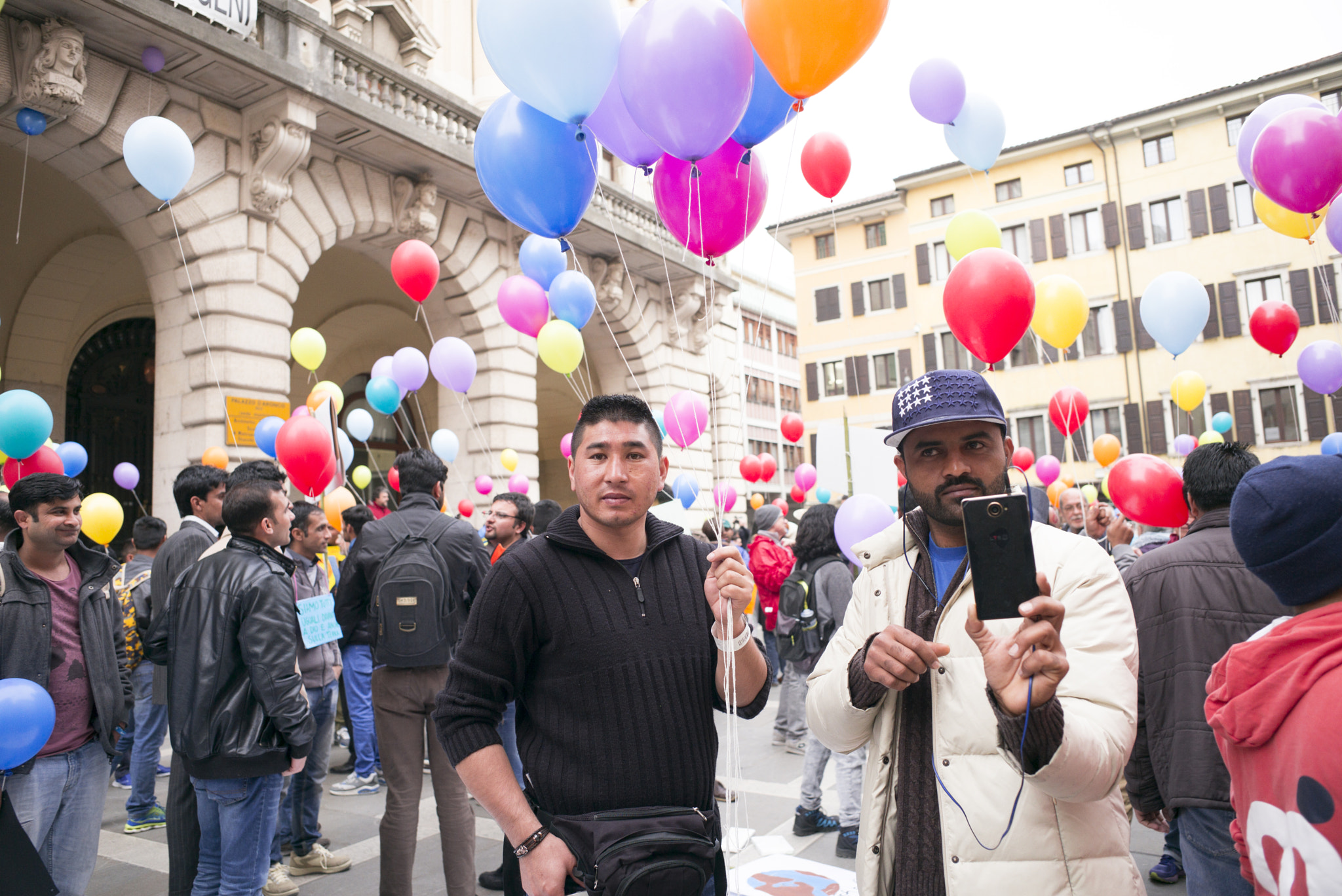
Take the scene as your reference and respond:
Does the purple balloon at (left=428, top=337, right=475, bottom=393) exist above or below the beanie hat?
above

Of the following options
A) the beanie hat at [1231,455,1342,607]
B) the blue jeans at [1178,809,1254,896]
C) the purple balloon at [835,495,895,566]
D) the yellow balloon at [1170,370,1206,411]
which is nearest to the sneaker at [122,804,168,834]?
the purple balloon at [835,495,895,566]

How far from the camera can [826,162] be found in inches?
227

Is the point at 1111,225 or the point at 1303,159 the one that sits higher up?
the point at 1111,225

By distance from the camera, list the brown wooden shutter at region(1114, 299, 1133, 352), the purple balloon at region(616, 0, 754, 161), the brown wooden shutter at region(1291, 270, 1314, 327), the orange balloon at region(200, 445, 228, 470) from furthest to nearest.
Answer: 1. the brown wooden shutter at region(1114, 299, 1133, 352)
2. the brown wooden shutter at region(1291, 270, 1314, 327)
3. the orange balloon at region(200, 445, 228, 470)
4. the purple balloon at region(616, 0, 754, 161)

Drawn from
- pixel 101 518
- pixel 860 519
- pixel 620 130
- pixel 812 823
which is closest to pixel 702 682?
pixel 620 130

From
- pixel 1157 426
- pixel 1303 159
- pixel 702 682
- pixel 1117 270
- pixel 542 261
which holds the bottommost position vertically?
pixel 702 682

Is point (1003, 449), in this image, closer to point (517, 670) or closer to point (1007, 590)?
point (1007, 590)

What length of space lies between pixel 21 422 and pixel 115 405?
832 centimetres

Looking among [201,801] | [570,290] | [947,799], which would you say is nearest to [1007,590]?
[947,799]

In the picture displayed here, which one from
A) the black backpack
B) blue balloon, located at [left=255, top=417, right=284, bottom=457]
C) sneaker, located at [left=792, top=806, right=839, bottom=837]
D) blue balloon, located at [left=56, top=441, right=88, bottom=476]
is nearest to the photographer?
the black backpack

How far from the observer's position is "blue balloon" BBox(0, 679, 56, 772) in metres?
2.47

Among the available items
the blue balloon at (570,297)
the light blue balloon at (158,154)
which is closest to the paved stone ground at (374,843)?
the blue balloon at (570,297)

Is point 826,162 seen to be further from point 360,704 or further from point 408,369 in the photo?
point 360,704

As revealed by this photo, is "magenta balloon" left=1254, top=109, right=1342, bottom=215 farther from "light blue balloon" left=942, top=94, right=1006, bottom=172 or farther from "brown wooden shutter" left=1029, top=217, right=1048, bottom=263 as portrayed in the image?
"brown wooden shutter" left=1029, top=217, right=1048, bottom=263
